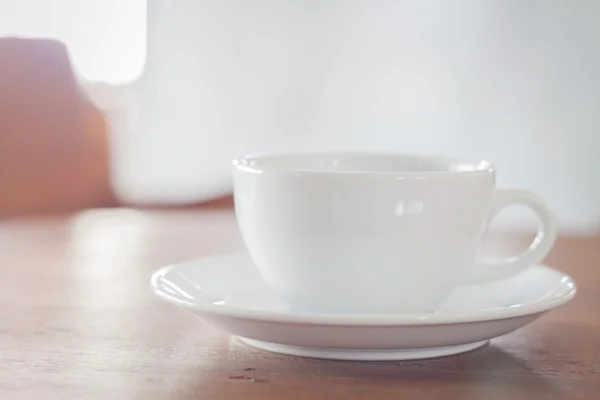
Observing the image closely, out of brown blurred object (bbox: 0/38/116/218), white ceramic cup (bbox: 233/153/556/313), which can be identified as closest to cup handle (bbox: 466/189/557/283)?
white ceramic cup (bbox: 233/153/556/313)

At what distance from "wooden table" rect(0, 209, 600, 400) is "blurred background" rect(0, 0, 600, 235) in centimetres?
146

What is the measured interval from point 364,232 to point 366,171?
118mm

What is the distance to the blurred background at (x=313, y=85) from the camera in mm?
2146

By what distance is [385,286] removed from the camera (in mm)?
503

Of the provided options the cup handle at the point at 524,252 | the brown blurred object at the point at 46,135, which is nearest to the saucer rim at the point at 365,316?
the cup handle at the point at 524,252

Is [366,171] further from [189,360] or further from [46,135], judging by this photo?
[46,135]

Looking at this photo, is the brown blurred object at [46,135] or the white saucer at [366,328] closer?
the white saucer at [366,328]

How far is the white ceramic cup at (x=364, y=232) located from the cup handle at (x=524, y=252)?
0.07 feet

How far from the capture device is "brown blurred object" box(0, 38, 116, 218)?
204 cm

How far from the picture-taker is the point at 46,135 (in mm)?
2119

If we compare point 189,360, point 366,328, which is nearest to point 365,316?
point 366,328

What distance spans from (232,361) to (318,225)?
94 millimetres

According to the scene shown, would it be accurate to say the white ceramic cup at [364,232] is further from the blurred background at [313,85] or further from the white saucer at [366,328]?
the blurred background at [313,85]

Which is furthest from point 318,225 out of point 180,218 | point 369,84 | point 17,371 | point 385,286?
point 369,84
